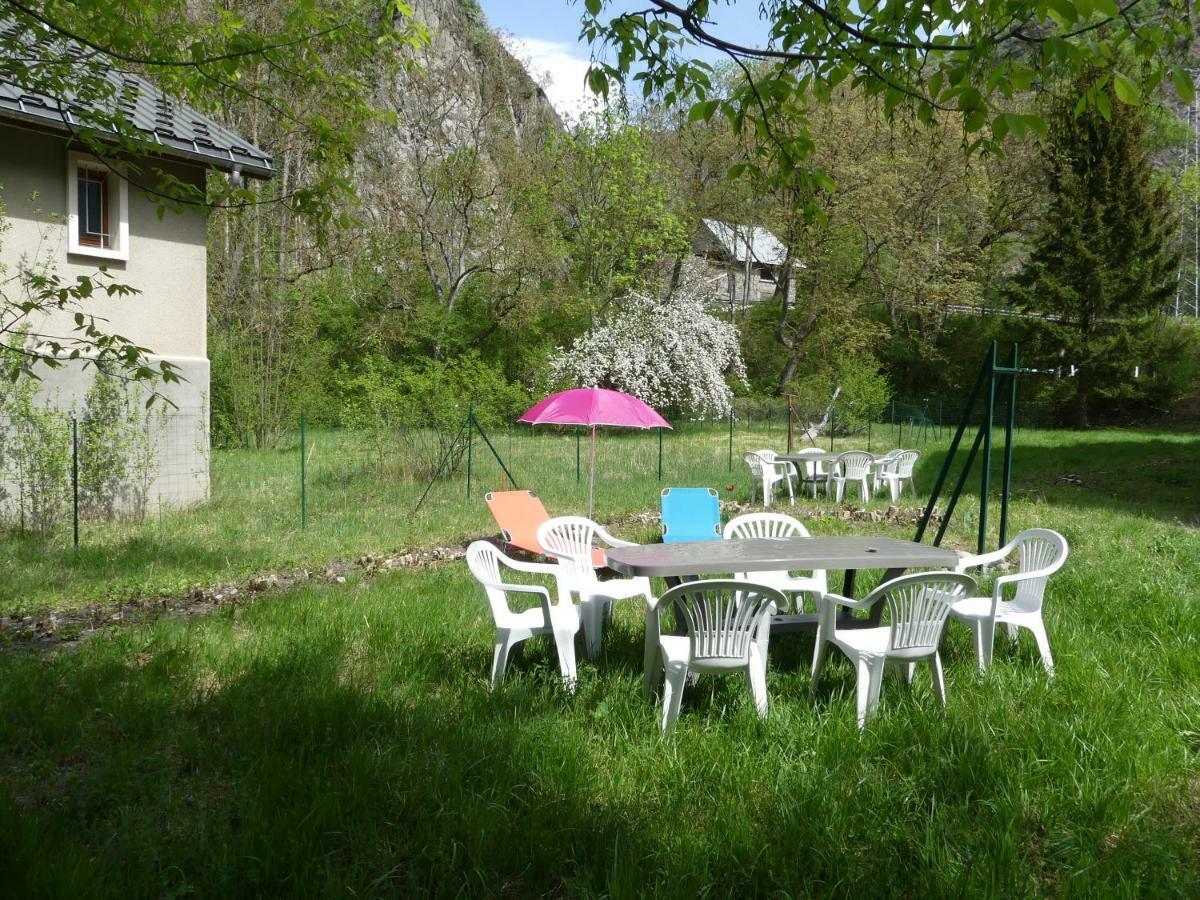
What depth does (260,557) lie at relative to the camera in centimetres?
833

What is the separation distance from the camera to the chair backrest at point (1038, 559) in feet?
17.9

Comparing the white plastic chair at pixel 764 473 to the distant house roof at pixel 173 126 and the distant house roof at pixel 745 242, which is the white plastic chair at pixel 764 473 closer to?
the distant house roof at pixel 173 126

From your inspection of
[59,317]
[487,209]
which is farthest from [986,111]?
[487,209]

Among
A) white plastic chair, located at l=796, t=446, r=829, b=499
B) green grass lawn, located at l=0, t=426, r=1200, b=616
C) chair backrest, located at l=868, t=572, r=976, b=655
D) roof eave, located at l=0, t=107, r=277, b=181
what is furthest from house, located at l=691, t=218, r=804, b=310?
chair backrest, located at l=868, t=572, r=976, b=655

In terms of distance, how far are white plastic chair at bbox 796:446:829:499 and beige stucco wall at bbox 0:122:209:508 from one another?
910 centimetres

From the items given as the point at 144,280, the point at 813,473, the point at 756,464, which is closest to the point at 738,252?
the point at 813,473

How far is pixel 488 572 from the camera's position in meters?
5.41

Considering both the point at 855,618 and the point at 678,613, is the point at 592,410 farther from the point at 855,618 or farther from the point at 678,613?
the point at 678,613

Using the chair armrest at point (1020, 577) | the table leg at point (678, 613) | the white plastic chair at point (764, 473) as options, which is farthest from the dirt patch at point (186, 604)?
the white plastic chair at point (764, 473)

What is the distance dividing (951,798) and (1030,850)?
0.36m

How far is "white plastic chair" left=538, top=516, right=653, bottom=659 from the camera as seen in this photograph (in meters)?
5.58

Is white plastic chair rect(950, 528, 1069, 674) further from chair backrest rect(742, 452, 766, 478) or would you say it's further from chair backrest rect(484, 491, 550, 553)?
chair backrest rect(742, 452, 766, 478)

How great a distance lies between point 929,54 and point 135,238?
1052 centimetres

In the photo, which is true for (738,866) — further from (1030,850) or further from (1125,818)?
(1125,818)
